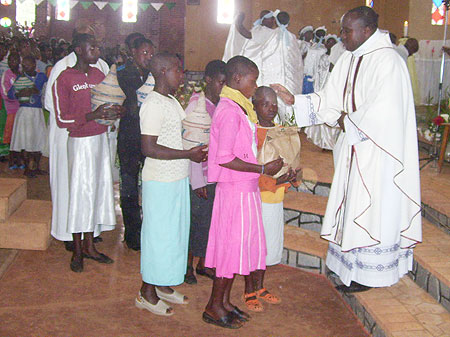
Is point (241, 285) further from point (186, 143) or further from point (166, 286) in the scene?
point (186, 143)

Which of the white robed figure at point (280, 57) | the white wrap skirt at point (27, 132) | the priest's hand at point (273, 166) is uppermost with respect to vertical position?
the white robed figure at point (280, 57)

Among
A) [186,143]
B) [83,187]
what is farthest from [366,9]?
[83,187]

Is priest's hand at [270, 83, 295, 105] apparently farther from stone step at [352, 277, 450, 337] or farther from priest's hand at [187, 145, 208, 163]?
stone step at [352, 277, 450, 337]

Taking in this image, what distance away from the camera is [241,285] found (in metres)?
4.61

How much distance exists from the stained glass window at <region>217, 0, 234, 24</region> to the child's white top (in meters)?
16.3

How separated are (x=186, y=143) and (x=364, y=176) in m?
1.34

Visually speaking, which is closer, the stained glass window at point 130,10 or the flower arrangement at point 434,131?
the flower arrangement at point 434,131

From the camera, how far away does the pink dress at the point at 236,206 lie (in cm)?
348

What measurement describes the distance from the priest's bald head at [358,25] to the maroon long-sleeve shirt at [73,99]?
214cm

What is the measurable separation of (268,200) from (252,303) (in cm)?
88

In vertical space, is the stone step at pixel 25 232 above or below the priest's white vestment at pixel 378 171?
below

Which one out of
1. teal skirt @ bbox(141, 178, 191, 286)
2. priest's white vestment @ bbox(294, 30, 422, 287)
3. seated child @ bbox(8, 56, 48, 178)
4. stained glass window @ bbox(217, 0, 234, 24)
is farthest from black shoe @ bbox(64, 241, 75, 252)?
stained glass window @ bbox(217, 0, 234, 24)

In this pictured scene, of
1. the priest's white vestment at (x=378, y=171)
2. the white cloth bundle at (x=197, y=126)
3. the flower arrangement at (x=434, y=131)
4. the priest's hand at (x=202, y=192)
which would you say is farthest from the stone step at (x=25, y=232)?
the flower arrangement at (x=434, y=131)

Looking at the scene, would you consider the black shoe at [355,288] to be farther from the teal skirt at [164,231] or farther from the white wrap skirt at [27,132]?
the white wrap skirt at [27,132]
